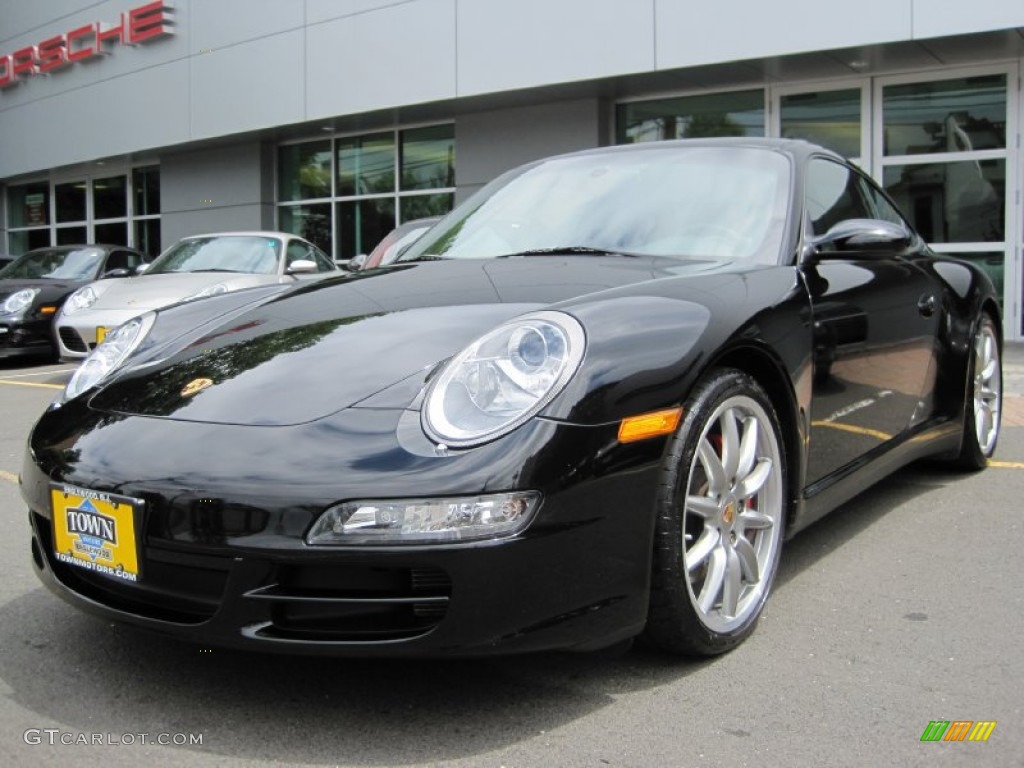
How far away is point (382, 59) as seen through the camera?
46.5 feet

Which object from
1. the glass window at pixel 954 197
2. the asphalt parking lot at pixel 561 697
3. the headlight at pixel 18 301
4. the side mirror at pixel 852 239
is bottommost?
the asphalt parking lot at pixel 561 697

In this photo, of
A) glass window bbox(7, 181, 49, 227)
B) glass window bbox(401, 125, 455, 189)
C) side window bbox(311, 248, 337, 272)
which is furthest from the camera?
glass window bbox(7, 181, 49, 227)

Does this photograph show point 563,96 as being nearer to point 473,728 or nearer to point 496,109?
point 496,109

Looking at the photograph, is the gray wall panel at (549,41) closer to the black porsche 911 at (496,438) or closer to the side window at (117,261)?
the side window at (117,261)

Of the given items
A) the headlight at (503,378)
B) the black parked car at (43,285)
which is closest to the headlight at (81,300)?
the black parked car at (43,285)

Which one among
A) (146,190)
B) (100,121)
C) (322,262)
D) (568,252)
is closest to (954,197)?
(322,262)

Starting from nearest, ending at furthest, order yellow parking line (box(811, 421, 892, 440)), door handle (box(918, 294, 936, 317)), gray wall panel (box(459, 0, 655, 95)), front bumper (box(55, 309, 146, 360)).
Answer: yellow parking line (box(811, 421, 892, 440))
door handle (box(918, 294, 936, 317))
front bumper (box(55, 309, 146, 360))
gray wall panel (box(459, 0, 655, 95))

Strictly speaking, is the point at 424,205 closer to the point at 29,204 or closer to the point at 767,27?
the point at 767,27

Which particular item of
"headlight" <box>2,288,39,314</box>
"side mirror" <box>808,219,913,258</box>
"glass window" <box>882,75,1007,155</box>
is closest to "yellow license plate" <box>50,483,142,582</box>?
"side mirror" <box>808,219,913,258</box>

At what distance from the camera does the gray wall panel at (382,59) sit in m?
13.5

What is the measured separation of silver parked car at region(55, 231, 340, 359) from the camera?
8281 millimetres

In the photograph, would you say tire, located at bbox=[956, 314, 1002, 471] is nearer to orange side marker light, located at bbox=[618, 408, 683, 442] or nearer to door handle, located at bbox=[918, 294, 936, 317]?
door handle, located at bbox=[918, 294, 936, 317]

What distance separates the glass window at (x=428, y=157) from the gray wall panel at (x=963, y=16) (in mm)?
7003

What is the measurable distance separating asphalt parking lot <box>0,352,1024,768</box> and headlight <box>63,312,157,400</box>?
0.63 metres
